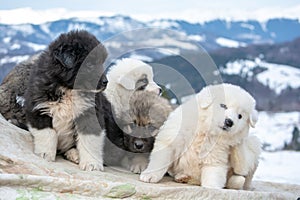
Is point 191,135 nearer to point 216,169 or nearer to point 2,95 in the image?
point 216,169

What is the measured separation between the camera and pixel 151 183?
559 cm

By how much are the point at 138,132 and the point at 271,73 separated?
124 meters

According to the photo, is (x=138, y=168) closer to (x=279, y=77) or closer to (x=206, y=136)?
(x=206, y=136)

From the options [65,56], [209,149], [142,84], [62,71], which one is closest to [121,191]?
[209,149]

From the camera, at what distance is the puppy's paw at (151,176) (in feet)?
Result: 18.4

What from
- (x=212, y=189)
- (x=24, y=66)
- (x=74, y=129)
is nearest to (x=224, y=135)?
(x=212, y=189)

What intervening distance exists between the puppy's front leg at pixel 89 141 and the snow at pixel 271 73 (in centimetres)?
10063

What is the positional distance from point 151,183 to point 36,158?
1.32 meters

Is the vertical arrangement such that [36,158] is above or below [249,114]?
below

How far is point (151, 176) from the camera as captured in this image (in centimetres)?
566

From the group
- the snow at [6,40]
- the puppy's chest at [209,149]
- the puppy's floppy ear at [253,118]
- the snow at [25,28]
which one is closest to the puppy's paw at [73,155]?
the puppy's chest at [209,149]

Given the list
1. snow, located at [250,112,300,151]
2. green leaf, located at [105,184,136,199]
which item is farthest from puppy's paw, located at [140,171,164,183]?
snow, located at [250,112,300,151]

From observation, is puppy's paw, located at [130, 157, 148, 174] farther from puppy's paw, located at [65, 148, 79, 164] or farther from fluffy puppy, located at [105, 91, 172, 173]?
puppy's paw, located at [65, 148, 79, 164]

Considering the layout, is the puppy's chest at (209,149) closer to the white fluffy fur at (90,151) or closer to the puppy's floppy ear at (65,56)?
the white fluffy fur at (90,151)
